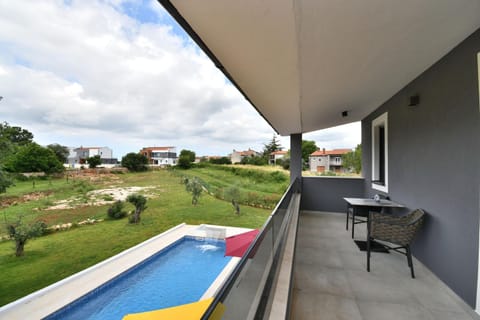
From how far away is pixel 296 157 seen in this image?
19.9 ft

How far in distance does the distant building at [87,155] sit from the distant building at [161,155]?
12.4ft

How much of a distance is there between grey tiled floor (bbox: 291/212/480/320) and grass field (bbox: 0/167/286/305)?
39.5ft

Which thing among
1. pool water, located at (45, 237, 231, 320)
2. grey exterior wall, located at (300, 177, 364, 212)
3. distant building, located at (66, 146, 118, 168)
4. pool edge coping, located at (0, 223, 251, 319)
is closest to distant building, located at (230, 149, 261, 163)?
distant building, located at (66, 146, 118, 168)

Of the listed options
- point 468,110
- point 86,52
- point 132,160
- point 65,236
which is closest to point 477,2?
point 468,110

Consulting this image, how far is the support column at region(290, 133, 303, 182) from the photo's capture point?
6031 mm

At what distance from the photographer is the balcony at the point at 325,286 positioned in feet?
3.65

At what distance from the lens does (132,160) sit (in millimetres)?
20000

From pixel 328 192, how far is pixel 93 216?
18.2 meters

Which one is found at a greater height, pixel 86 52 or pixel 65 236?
pixel 86 52

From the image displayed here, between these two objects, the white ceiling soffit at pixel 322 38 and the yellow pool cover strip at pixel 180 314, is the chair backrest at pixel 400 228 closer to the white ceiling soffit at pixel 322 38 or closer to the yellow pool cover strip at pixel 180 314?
the white ceiling soffit at pixel 322 38

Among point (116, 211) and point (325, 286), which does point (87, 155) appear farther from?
point (325, 286)

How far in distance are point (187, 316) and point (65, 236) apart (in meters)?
16.2

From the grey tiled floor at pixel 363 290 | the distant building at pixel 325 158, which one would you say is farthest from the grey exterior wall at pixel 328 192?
the distant building at pixel 325 158

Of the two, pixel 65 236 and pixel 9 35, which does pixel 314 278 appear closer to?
pixel 9 35
